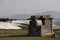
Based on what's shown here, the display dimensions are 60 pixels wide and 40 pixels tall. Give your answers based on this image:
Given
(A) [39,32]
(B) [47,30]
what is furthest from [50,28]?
(A) [39,32]

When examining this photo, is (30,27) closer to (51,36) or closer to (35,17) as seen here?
(35,17)

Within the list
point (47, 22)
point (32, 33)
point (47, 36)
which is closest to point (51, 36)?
point (47, 36)

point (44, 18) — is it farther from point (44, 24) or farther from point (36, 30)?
point (36, 30)

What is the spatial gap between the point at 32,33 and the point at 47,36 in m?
2.32

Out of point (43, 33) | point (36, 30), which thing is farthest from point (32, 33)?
point (43, 33)

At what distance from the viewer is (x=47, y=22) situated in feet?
54.3

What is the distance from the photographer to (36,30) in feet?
58.6

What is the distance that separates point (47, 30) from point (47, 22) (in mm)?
680

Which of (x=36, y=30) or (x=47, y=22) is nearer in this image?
(x=47, y=22)

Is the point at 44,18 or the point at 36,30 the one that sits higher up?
the point at 44,18

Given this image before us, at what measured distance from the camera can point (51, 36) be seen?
52.1 feet

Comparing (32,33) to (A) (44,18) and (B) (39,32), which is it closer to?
(B) (39,32)

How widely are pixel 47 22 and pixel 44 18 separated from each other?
426mm

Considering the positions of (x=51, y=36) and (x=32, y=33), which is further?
(x=32, y=33)
